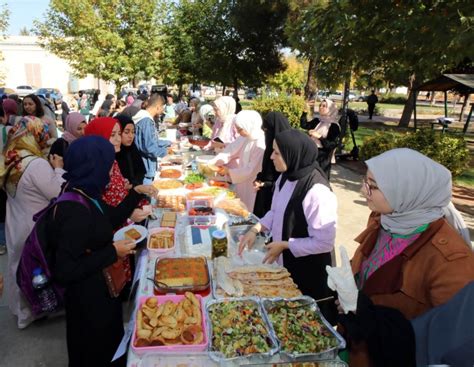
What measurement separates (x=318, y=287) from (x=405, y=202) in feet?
4.02

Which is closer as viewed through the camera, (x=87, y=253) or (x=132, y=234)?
(x=87, y=253)

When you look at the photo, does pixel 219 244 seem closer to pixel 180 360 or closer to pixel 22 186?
pixel 180 360

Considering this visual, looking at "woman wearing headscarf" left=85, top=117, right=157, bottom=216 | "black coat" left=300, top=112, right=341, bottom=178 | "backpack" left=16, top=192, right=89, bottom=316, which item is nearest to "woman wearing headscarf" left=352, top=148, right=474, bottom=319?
"backpack" left=16, top=192, right=89, bottom=316

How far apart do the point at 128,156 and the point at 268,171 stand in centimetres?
166

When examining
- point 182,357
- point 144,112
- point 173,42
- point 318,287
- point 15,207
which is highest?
point 173,42

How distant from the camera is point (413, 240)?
156cm

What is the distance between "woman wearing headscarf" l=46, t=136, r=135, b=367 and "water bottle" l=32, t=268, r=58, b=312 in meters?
0.47

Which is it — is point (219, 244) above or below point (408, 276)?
below

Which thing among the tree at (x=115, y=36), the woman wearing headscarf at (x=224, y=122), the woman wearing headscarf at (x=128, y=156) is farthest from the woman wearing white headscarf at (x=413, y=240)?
the tree at (x=115, y=36)

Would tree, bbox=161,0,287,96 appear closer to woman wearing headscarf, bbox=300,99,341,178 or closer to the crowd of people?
woman wearing headscarf, bbox=300,99,341,178

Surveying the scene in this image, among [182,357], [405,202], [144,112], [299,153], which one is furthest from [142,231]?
[144,112]

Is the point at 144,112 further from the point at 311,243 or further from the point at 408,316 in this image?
the point at 408,316

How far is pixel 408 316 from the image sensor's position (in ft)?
4.83

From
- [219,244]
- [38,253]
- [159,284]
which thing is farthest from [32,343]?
[219,244]
